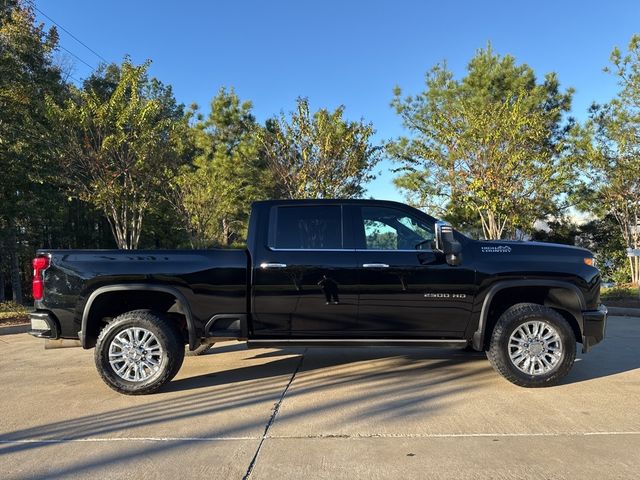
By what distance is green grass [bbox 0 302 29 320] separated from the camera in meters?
11.1

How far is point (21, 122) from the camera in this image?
42.0 ft

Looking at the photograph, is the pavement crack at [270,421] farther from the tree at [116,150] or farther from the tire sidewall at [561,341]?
the tree at [116,150]

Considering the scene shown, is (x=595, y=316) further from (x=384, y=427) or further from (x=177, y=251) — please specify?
(x=177, y=251)

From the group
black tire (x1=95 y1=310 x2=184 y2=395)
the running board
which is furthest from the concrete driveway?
the running board

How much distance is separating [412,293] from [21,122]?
38.2 ft

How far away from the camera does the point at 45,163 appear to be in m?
12.6

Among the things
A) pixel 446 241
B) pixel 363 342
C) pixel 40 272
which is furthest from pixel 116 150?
pixel 446 241

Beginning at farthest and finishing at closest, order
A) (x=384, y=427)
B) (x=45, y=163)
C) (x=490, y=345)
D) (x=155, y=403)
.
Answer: (x=45, y=163)
(x=490, y=345)
(x=155, y=403)
(x=384, y=427)

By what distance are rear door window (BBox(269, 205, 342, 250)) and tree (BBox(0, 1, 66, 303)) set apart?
345 inches

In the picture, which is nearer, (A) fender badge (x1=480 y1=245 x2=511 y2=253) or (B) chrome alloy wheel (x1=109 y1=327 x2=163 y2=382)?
(B) chrome alloy wheel (x1=109 y1=327 x2=163 y2=382)

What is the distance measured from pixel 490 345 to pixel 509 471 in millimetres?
2102

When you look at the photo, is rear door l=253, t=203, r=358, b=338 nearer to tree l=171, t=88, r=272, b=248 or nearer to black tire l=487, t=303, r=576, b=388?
black tire l=487, t=303, r=576, b=388

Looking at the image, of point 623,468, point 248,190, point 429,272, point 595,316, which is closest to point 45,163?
point 248,190

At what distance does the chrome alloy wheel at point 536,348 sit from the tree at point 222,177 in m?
12.9
